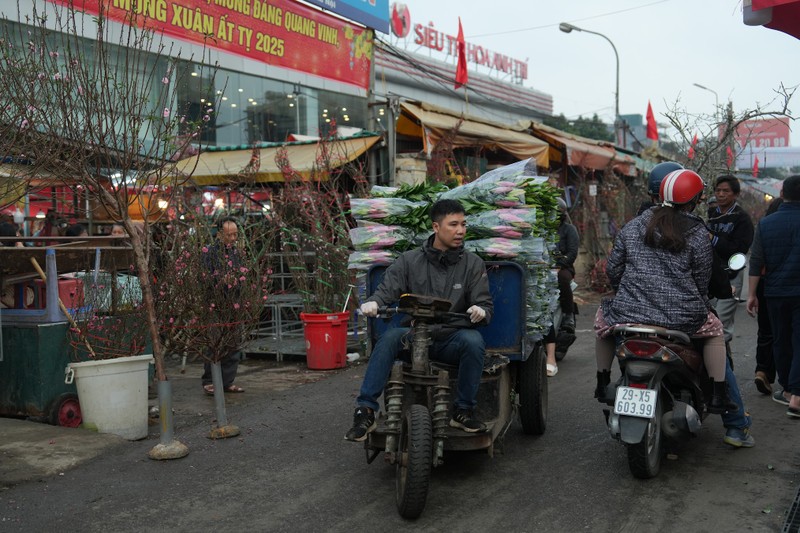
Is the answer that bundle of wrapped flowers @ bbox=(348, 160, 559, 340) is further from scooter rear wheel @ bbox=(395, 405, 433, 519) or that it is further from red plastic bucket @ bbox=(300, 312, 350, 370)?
red plastic bucket @ bbox=(300, 312, 350, 370)

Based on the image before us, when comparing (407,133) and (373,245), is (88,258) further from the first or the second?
(407,133)

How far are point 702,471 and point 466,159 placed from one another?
11184 millimetres

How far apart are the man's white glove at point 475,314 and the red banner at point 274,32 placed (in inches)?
278

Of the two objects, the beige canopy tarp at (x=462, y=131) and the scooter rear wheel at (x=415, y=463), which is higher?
the beige canopy tarp at (x=462, y=131)

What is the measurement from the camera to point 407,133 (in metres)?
13.8

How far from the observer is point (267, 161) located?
12.9 meters

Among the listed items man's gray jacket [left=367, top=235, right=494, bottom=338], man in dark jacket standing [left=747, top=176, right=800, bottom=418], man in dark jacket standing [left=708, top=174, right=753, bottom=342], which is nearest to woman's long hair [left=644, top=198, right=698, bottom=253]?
man's gray jacket [left=367, top=235, right=494, bottom=338]

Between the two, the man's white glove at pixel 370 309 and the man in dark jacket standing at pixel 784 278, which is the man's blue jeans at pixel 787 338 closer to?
the man in dark jacket standing at pixel 784 278

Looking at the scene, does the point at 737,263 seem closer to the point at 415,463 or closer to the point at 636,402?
the point at 636,402

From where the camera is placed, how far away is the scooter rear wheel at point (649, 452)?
16.0ft

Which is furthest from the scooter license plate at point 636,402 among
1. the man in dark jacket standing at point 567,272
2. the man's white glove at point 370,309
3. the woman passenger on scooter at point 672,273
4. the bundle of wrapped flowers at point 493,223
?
the man in dark jacket standing at point 567,272

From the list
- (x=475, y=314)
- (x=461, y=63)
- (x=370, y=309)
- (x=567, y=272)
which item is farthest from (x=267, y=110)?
(x=475, y=314)

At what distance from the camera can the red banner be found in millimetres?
11043

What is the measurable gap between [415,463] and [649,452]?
158 centimetres
